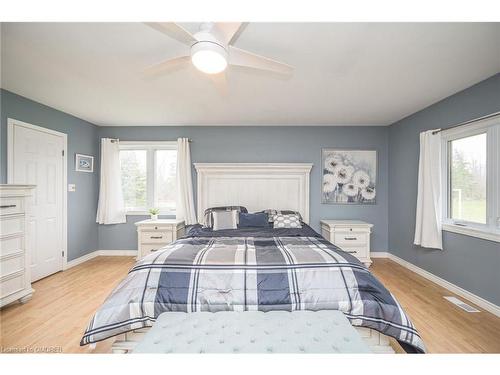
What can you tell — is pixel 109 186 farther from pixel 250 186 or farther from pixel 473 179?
pixel 473 179

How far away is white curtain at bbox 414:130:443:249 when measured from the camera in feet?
9.31

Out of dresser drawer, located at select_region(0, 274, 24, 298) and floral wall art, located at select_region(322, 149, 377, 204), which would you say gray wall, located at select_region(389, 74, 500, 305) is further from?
dresser drawer, located at select_region(0, 274, 24, 298)

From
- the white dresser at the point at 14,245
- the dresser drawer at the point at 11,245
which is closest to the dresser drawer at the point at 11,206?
the white dresser at the point at 14,245

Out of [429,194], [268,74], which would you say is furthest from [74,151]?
[429,194]

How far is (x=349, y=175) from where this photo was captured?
13.1 ft

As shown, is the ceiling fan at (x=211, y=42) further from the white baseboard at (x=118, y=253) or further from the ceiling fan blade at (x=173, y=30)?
the white baseboard at (x=118, y=253)

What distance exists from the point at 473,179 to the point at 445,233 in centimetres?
72

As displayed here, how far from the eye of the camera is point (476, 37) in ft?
5.36

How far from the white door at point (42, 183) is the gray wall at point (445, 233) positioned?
504cm

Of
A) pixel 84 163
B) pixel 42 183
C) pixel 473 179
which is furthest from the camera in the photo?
pixel 84 163

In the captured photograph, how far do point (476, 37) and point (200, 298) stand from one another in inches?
107
